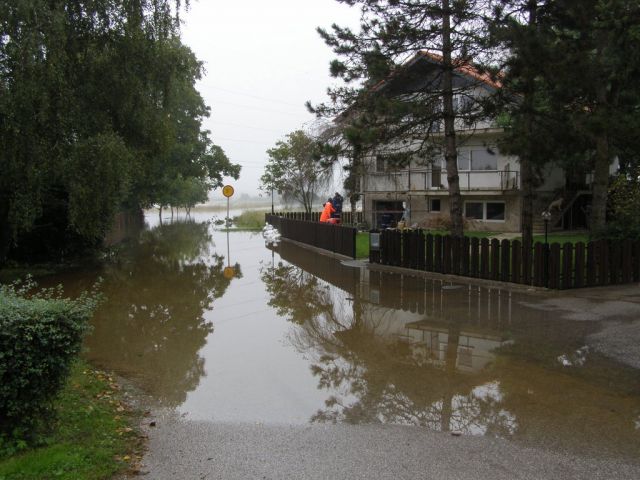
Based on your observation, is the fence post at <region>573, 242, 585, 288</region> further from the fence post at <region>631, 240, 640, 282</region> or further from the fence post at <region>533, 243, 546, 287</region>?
the fence post at <region>631, 240, 640, 282</region>

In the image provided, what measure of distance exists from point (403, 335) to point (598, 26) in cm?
733

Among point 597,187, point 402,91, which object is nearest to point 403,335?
point 402,91

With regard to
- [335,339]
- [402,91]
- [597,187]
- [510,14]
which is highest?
[510,14]

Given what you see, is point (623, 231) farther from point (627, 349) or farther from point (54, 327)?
point (54, 327)

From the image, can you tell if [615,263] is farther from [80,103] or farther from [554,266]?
[80,103]

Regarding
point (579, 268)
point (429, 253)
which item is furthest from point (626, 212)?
point (429, 253)

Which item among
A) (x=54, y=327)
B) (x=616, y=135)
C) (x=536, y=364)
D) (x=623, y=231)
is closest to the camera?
(x=54, y=327)

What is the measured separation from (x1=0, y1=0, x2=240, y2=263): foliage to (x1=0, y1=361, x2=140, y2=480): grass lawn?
914 cm

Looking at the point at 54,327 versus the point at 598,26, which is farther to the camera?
the point at 598,26

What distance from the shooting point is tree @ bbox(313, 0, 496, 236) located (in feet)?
44.5

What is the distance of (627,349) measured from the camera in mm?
7355

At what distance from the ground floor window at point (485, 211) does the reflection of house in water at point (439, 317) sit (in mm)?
15734

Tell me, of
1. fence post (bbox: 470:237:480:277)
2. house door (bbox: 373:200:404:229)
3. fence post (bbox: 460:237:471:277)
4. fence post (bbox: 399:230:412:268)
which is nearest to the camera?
fence post (bbox: 470:237:480:277)

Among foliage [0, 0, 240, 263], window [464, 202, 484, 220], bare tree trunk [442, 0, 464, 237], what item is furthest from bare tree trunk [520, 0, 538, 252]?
window [464, 202, 484, 220]
